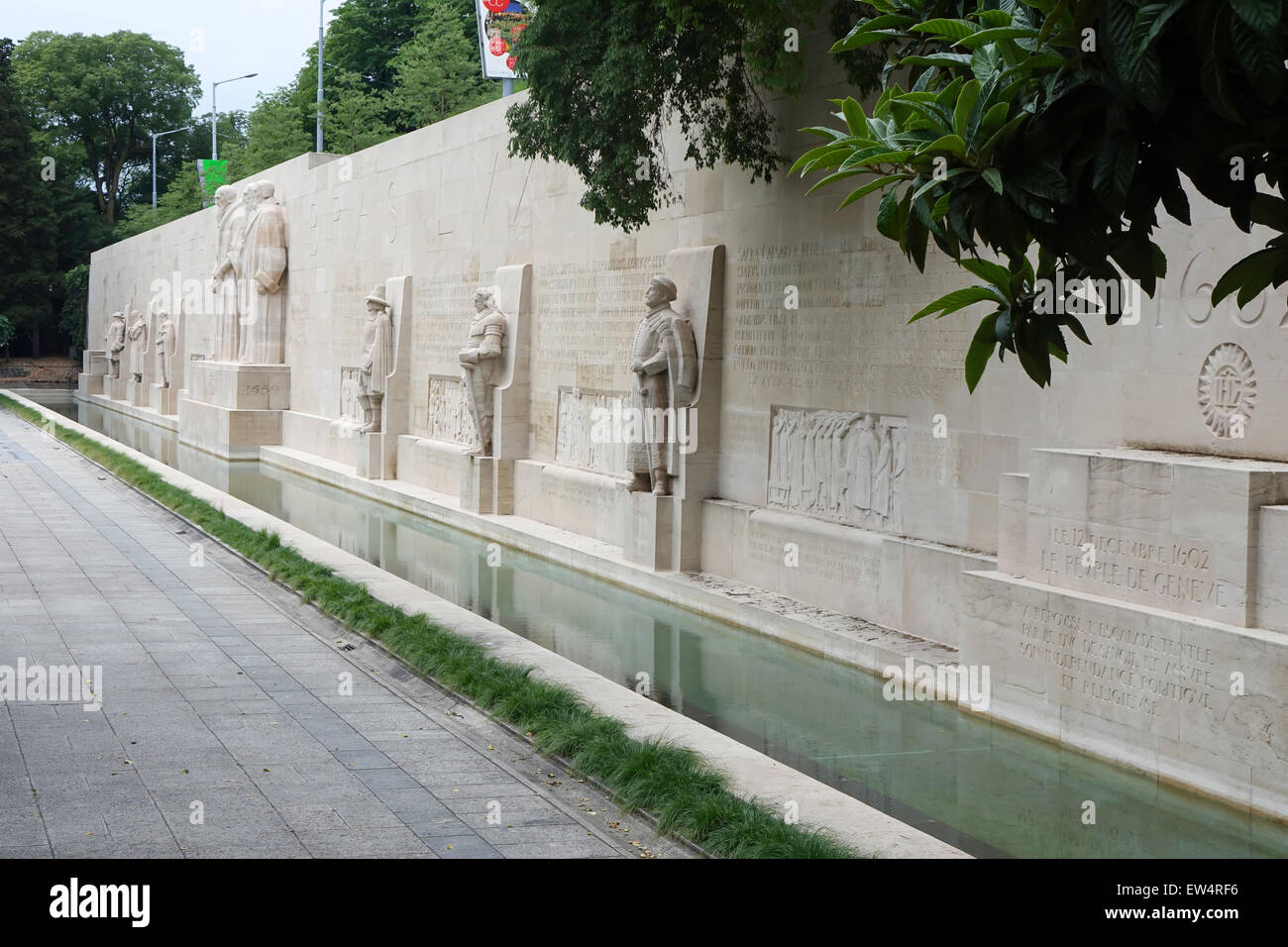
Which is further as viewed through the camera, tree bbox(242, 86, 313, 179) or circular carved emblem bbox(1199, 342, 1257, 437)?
tree bbox(242, 86, 313, 179)

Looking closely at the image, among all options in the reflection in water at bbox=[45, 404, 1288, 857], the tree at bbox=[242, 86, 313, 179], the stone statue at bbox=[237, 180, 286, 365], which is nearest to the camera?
the reflection in water at bbox=[45, 404, 1288, 857]

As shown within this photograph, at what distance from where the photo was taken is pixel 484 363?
1552cm

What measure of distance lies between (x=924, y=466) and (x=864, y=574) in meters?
0.93

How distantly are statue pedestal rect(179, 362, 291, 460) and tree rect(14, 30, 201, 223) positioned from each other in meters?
48.0

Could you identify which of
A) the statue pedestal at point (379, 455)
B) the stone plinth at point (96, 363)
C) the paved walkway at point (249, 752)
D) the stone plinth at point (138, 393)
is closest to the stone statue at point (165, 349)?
the stone plinth at point (138, 393)

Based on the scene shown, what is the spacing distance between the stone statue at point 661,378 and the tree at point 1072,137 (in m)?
8.90

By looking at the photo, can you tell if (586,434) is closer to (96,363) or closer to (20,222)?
(96,363)

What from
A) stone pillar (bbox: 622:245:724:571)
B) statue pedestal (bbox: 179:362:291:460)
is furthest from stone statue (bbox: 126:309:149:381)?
stone pillar (bbox: 622:245:724:571)

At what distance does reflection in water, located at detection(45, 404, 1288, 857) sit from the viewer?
231 inches

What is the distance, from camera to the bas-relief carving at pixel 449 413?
17250 mm

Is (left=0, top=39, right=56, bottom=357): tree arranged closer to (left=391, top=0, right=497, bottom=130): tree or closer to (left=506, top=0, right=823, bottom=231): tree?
(left=391, top=0, right=497, bottom=130): tree

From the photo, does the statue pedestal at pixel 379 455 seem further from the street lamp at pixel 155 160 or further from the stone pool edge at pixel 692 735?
the street lamp at pixel 155 160

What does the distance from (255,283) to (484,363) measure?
38.8 ft
